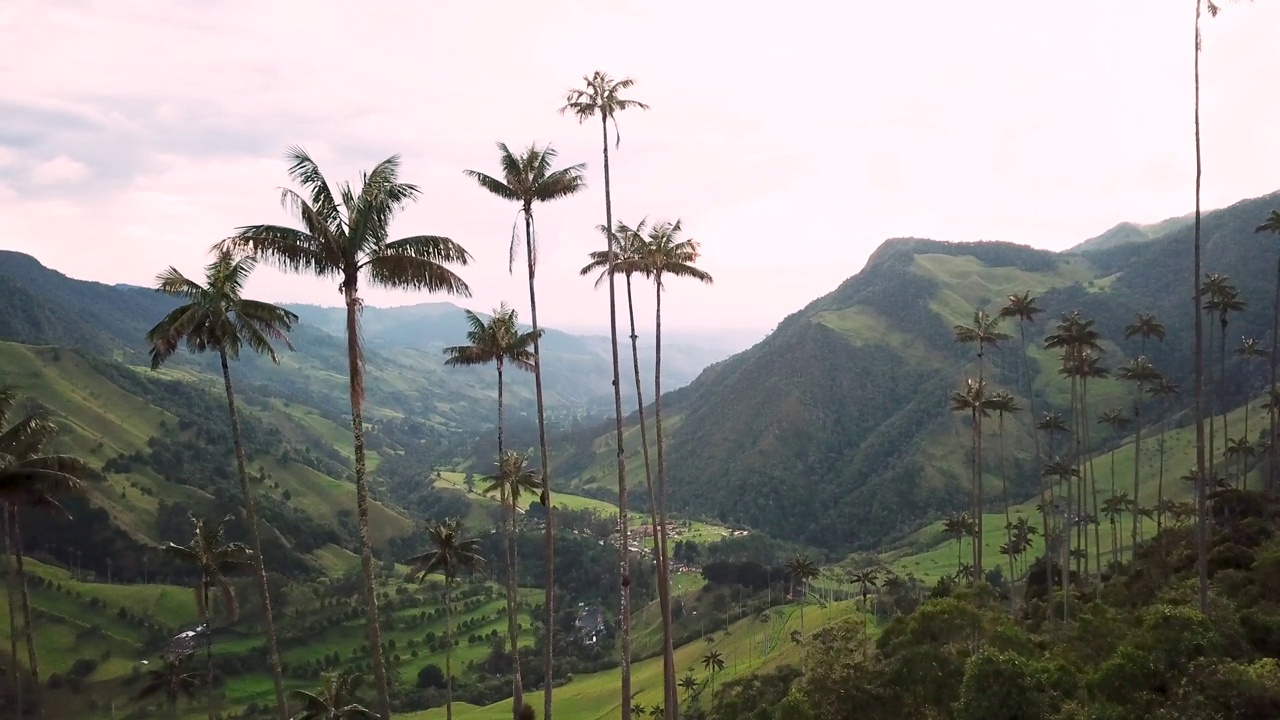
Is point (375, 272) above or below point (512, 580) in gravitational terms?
above

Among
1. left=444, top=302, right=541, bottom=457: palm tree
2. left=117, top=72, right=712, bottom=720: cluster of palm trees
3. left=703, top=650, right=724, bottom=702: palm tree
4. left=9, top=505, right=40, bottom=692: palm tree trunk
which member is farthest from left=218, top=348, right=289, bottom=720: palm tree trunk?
left=703, top=650, right=724, bottom=702: palm tree

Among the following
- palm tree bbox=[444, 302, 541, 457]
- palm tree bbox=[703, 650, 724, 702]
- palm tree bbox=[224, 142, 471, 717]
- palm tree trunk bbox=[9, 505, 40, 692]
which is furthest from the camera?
palm tree bbox=[703, 650, 724, 702]

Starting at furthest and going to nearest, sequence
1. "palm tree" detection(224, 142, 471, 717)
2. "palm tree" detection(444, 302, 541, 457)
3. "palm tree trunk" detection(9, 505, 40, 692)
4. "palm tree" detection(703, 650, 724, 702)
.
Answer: "palm tree" detection(703, 650, 724, 702) < "palm tree trunk" detection(9, 505, 40, 692) < "palm tree" detection(444, 302, 541, 457) < "palm tree" detection(224, 142, 471, 717)

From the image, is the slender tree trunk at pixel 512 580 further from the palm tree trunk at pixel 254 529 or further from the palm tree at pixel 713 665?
the palm tree at pixel 713 665

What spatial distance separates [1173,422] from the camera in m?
177

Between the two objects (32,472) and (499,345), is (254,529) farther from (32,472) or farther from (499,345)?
(499,345)

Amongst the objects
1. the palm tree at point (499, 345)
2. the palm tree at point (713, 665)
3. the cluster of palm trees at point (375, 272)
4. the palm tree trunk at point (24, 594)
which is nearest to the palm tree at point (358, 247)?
the cluster of palm trees at point (375, 272)

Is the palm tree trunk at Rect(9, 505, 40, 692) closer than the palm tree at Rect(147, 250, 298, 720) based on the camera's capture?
No

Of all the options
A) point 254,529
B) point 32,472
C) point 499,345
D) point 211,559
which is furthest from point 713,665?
point 32,472

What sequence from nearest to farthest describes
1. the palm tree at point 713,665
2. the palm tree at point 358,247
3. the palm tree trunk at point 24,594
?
the palm tree at point 358,247, the palm tree trunk at point 24,594, the palm tree at point 713,665

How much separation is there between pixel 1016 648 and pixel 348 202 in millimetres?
26910

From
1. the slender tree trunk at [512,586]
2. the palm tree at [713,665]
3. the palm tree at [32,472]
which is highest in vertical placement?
the palm tree at [32,472]

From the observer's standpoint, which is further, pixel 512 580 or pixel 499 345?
pixel 512 580

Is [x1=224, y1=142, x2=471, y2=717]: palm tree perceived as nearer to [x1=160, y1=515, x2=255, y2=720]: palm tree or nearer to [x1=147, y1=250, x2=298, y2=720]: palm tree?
[x1=147, y1=250, x2=298, y2=720]: palm tree
